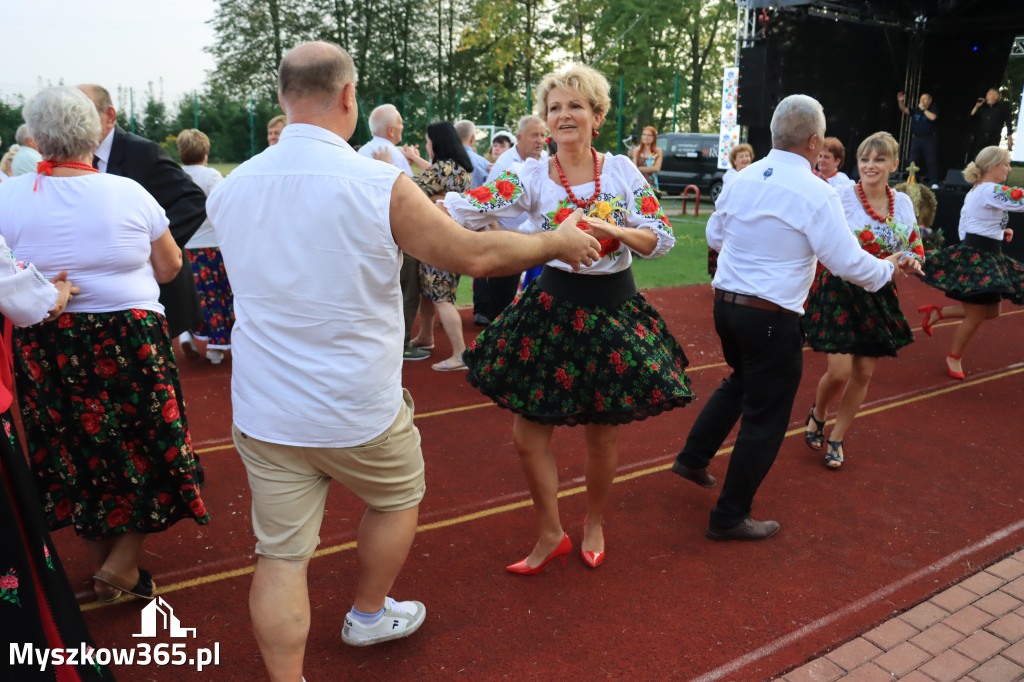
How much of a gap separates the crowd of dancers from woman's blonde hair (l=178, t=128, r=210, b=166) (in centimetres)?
260

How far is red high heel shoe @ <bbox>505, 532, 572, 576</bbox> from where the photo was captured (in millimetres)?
3387

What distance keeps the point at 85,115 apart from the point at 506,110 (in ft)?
81.4

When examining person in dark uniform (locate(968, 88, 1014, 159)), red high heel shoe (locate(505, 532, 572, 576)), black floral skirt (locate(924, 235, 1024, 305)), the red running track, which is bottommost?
the red running track

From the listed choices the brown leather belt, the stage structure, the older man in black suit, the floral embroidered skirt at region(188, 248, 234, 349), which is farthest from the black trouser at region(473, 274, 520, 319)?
the stage structure

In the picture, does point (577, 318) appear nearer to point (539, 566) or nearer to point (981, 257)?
point (539, 566)

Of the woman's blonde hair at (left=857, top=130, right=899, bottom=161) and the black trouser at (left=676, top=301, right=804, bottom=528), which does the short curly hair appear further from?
the woman's blonde hair at (left=857, top=130, right=899, bottom=161)

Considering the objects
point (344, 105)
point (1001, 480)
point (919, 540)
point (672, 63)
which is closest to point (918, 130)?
point (1001, 480)

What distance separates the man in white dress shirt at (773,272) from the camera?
3414 millimetres

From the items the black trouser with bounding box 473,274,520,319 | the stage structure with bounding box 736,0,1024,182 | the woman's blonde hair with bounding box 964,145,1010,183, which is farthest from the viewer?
the stage structure with bounding box 736,0,1024,182

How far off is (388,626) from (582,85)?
2.15 meters

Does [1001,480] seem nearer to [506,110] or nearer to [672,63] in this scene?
[506,110]

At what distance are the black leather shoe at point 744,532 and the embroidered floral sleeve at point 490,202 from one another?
1773mm

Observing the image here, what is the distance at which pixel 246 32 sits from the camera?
1325 inches

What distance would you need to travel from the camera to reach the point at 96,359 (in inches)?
115
